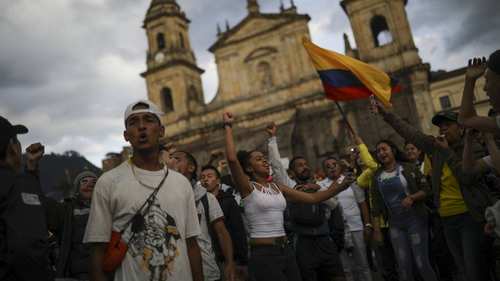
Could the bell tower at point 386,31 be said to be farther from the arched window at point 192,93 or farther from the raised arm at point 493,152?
the raised arm at point 493,152

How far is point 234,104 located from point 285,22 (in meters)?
6.67

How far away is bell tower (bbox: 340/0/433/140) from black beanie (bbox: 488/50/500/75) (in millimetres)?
20633

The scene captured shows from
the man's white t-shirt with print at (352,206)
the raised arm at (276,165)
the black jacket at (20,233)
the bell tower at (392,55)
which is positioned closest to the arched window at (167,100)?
the bell tower at (392,55)

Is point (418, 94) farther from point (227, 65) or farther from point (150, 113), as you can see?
point (150, 113)

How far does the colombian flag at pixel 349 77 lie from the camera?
6750 millimetres

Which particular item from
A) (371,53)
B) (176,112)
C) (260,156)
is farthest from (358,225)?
(176,112)

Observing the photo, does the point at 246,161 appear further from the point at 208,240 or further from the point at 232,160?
the point at 208,240

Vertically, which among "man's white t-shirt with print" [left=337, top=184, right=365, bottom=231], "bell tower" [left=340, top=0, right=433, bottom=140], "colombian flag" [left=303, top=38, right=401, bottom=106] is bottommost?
"man's white t-shirt with print" [left=337, top=184, right=365, bottom=231]

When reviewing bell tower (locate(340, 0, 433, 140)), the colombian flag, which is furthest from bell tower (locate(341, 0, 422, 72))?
the colombian flag

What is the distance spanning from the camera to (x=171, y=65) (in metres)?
30.3

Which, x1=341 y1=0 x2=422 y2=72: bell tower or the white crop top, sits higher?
x1=341 y1=0 x2=422 y2=72: bell tower

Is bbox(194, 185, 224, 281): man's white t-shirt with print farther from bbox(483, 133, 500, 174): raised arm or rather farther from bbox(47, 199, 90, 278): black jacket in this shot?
bbox(483, 133, 500, 174): raised arm

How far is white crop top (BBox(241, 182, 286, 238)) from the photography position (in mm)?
3623

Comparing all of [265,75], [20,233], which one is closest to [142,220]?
[20,233]
